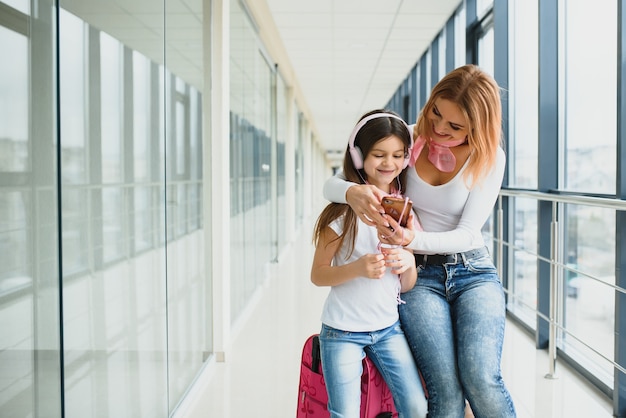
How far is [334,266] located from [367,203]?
0.23 meters

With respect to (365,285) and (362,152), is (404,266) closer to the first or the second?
(365,285)

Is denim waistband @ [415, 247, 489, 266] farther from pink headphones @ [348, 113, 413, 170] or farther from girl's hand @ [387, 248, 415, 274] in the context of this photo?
pink headphones @ [348, 113, 413, 170]

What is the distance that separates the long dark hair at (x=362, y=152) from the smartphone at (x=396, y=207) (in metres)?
0.17

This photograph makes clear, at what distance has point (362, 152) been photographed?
5.67 feet

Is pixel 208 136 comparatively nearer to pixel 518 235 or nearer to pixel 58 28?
pixel 58 28

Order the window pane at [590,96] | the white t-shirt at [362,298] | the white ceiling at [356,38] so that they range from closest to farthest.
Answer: the white t-shirt at [362,298] → the window pane at [590,96] → the white ceiling at [356,38]

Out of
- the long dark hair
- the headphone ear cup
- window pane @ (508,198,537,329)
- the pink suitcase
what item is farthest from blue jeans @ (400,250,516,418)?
window pane @ (508,198,537,329)

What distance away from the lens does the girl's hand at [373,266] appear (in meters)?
1.58

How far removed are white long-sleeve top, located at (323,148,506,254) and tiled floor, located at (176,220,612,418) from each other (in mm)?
1317

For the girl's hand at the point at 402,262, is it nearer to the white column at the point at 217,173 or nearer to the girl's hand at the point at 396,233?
the girl's hand at the point at 396,233

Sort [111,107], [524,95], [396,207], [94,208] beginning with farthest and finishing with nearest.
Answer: [524,95] < [111,107] < [94,208] < [396,207]

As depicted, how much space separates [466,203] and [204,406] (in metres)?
1.71

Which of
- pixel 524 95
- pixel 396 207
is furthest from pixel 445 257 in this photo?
pixel 524 95

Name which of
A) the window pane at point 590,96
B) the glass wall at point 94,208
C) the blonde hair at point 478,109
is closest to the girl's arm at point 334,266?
the blonde hair at point 478,109
